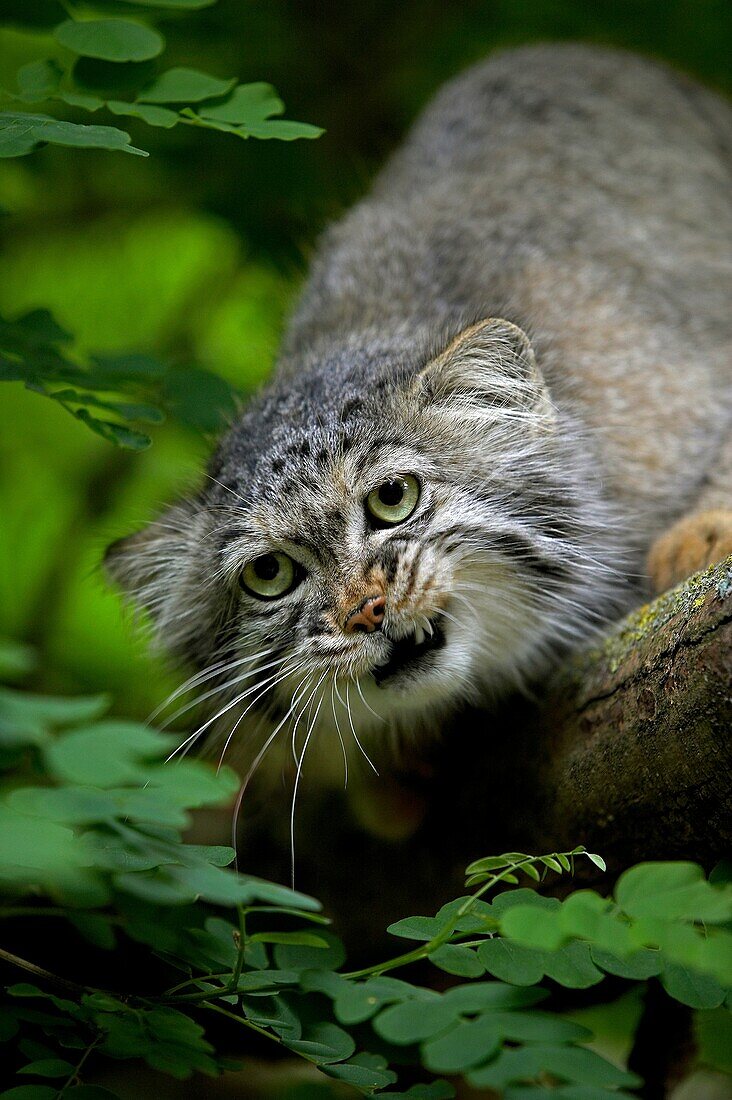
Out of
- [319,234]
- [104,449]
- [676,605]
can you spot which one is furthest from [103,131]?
[104,449]

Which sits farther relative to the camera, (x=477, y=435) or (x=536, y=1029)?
(x=477, y=435)

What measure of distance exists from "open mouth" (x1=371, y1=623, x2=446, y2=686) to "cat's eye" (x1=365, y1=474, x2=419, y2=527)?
0.31 metres

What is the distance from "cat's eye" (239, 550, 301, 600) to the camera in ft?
9.64

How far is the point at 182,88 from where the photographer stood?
2396mm

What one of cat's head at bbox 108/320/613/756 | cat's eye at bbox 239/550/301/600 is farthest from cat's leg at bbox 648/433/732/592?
cat's eye at bbox 239/550/301/600

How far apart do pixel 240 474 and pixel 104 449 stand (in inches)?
119

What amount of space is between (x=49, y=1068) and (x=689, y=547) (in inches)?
85.4

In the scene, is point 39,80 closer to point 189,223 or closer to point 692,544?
point 692,544

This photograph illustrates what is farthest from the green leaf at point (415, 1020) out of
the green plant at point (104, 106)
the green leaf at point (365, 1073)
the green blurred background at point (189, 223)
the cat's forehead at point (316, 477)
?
the green blurred background at point (189, 223)

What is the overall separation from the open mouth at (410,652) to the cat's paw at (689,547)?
Answer: 76 centimetres

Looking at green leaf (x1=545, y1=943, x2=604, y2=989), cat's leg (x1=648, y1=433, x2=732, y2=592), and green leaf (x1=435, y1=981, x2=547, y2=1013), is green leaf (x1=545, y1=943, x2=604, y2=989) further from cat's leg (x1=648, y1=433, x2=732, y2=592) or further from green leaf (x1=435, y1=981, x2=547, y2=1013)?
cat's leg (x1=648, y1=433, x2=732, y2=592)

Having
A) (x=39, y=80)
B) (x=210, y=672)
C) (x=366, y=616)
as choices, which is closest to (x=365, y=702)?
(x=366, y=616)

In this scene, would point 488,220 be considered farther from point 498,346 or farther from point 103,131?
point 103,131

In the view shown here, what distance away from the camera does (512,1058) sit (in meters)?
1.52
